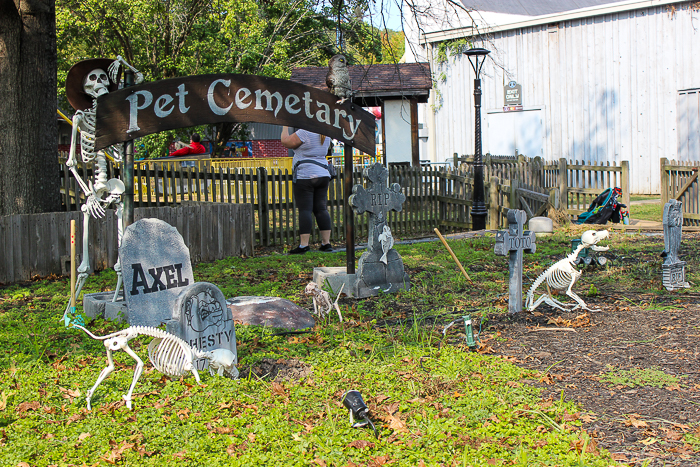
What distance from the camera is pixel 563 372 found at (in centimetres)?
442

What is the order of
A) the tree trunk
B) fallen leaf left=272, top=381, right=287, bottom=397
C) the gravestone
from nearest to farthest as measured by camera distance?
fallen leaf left=272, top=381, right=287, bottom=397 < the gravestone < the tree trunk

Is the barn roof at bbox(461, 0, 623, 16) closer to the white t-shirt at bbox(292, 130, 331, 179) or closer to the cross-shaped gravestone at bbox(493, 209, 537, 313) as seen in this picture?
the white t-shirt at bbox(292, 130, 331, 179)

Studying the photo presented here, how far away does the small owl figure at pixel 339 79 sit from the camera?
7234 millimetres

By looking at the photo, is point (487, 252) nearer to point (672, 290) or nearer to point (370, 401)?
point (672, 290)

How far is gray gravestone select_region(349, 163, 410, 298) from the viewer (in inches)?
284

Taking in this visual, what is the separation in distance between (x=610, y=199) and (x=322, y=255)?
21.6 ft

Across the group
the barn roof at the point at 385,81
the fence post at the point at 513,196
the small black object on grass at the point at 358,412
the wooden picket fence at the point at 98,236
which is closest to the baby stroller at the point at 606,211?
→ the fence post at the point at 513,196

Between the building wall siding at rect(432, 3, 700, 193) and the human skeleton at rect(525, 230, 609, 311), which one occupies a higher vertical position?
the building wall siding at rect(432, 3, 700, 193)

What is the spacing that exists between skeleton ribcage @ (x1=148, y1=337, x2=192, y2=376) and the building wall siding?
1646cm

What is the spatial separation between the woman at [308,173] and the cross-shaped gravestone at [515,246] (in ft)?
14.0

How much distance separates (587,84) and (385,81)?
827 centimetres

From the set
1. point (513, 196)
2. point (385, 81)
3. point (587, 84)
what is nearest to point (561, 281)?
point (513, 196)

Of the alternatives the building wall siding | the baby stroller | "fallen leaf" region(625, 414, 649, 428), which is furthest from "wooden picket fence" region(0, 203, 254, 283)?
the building wall siding

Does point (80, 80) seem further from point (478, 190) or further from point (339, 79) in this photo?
point (478, 190)
